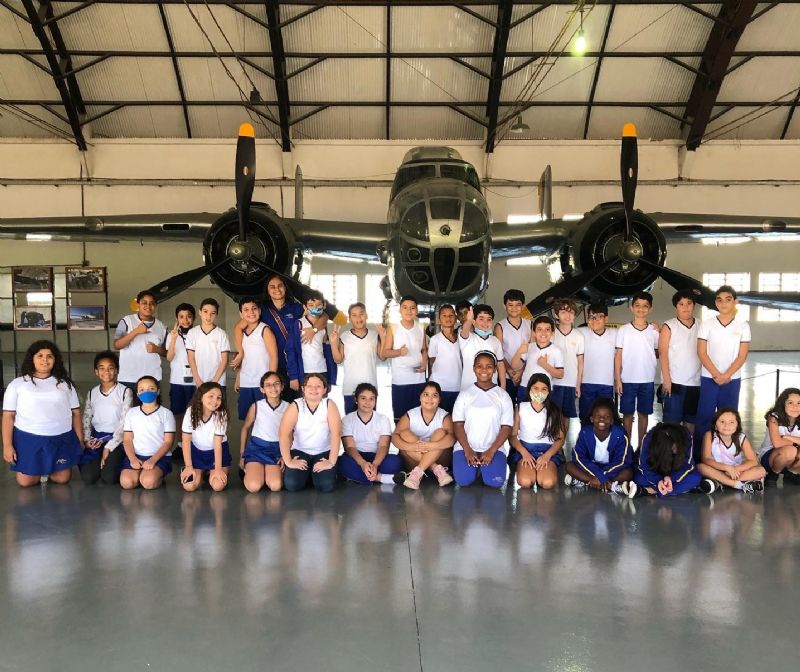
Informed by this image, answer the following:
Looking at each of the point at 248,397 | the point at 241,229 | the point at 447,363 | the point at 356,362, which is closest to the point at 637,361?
the point at 447,363

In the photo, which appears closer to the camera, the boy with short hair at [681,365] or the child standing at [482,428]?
the child standing at [482,428]

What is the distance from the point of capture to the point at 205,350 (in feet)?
26.3

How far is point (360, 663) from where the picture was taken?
11.9 ft

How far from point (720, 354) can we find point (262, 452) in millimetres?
4927

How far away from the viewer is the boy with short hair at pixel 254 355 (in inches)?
313

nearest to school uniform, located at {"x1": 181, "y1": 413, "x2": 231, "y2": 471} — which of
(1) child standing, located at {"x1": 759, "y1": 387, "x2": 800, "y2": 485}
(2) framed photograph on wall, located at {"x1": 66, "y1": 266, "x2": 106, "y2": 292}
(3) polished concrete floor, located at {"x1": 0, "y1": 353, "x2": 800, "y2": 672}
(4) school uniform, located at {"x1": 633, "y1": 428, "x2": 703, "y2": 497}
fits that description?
(3) polished concrete floor, located at {"x1": 0, "y1": 353, "x2": 800, "y2": 672}

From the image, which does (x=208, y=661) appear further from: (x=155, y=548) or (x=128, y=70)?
(x=128, y=70)

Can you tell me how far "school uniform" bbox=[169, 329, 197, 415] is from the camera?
8141 mm

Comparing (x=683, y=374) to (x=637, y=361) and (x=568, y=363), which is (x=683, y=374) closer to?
(x=637, y=361)

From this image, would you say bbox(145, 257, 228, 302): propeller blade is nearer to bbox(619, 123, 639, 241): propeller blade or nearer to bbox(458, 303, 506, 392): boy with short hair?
bbox(458, 303, 506, 392): boy with short hair

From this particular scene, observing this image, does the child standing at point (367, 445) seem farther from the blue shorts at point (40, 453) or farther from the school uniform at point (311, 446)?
the blue shorts at point (40, 453)

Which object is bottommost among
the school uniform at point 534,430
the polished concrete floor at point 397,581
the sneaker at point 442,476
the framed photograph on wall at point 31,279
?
the polished concrete floor at point 397,581

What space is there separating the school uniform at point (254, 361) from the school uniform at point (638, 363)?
401 centimetres

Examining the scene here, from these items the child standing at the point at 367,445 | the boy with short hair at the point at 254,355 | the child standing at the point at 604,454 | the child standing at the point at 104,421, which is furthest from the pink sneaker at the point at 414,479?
the child standing at the point at 104,421
